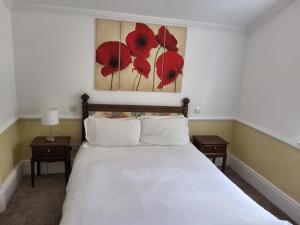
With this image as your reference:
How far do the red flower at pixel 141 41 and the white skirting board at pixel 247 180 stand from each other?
1873mm

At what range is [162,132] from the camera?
292 centimetres

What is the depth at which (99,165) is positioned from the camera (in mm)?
2248

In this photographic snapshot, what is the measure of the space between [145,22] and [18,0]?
4.97ft

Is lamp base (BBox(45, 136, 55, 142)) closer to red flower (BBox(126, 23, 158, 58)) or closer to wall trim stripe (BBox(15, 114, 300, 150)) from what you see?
wall trim stripe (BBox(15, 114, 300, 150))

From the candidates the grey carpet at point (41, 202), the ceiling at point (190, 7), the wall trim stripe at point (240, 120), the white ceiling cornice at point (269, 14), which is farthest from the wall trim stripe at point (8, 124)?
the white ceiling cornice at point (269, 14)

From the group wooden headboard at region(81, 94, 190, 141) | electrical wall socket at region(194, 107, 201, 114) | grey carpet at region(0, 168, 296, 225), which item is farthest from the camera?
electrical wall socket at region(194, 107, 201, 114)

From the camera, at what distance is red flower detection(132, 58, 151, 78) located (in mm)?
3098

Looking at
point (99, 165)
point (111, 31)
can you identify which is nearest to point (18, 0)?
point (111, 31)

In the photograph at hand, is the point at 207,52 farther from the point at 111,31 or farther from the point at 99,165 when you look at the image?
the point at 99,165

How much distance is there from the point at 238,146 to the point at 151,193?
2203 millimetres

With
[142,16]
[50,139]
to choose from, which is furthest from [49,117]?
[142,16]

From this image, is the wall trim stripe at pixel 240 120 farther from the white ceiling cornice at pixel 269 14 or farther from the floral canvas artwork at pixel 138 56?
the white ceiling cornice at pixel 269 14

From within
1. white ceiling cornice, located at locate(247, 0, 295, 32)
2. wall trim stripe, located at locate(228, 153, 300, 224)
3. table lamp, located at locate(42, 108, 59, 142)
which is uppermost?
white ceiling cornice, located at locate(247, 0, 295, 32)

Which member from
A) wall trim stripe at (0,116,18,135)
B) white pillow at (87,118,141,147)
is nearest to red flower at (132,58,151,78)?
white pillow at (87,118,141,147)
